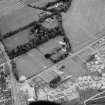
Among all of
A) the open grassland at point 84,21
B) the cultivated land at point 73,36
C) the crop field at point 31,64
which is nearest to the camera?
the crop field at point 31,64

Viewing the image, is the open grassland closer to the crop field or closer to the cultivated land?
the cultivated land

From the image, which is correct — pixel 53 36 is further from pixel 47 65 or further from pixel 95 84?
pixel 95 84

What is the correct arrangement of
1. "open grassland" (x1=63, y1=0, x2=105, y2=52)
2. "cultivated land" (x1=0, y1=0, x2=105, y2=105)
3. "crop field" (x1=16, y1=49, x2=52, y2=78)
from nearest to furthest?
"crop field" (x1=16, y1=49, x2=52, y2=78), "cultivated land" (x1=0, y1=0, x2=105, y2=105), "open grassland" (x1=63, y1=0, x2=105, y2=52)

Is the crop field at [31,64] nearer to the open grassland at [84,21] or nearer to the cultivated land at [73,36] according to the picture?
the cultivated land at [73,36]

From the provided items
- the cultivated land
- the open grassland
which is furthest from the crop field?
the open grassland

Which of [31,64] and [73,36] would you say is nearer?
[31,64]

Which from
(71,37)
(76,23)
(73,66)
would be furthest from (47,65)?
(76,23)

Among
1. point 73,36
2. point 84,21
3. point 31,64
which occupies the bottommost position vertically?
point 31,64

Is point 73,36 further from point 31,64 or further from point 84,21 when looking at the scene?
point 31,64

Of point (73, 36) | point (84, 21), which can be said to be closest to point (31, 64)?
point (73, 36)

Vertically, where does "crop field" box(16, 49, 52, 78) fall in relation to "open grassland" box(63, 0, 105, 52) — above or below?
below

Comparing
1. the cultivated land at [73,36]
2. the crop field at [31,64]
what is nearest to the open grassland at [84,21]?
the cultivated land at [73,36]

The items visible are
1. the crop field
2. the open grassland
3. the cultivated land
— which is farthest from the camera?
the open grassland
